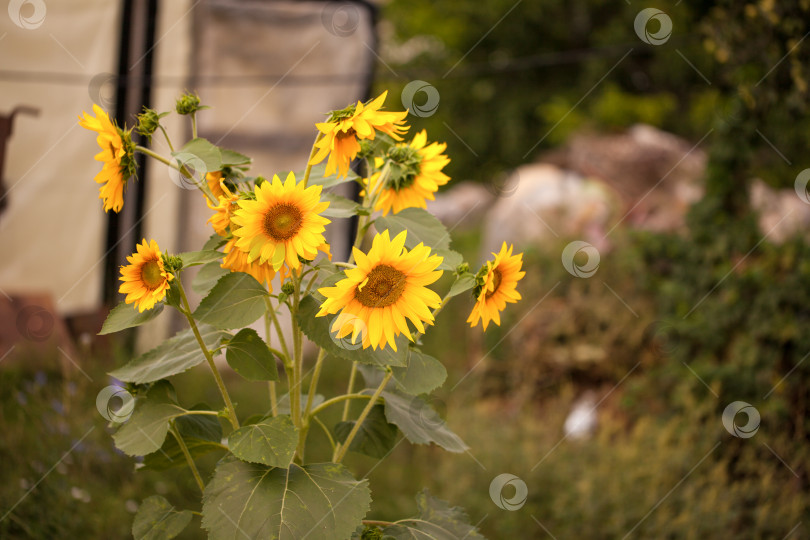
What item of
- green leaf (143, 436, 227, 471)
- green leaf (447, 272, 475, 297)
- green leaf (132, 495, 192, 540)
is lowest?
green leaf (132, 495, 192, 540)

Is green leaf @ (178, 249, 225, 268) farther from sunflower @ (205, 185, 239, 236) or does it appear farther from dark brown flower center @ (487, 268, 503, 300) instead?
dark brown flower center @ (487, 268, 503, 300)

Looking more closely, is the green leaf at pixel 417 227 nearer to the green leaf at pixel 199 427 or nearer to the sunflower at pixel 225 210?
the sunflower at pixel 225 210

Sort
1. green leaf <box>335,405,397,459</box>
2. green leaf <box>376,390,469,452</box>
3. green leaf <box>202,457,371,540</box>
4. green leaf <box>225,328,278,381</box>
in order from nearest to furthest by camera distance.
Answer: green leaf <box>202,457,371,540</box>, green leaf <box>225,328,278,381</box>, green leaf <box>376,390,469,452</box>, green leaf <box>335,405,397,459</box>

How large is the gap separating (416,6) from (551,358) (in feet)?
27.6

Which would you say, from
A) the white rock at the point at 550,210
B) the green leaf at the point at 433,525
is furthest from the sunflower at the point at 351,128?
the white rock at the point at 550,210

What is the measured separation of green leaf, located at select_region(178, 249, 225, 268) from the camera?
1.09 metres

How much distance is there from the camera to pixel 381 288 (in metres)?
1.03

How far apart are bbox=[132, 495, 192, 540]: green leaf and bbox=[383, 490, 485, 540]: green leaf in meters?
0.35

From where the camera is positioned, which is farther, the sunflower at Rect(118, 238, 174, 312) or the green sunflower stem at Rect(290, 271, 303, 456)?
the green sunflower stem at Rect(290, 271, 303, 456)

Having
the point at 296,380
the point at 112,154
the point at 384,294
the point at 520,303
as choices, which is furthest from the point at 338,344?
the point at 520,303

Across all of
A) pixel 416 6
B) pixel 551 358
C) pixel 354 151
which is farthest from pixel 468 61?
pixel 354 151

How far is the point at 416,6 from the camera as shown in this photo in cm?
1120

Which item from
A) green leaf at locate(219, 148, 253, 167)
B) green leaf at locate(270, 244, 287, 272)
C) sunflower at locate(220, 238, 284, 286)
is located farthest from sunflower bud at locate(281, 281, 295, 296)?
green leaf at locate(219, 148, 253, 167)

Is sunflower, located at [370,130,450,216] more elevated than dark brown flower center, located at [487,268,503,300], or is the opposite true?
sunflower, located at [370,130,450,216]
